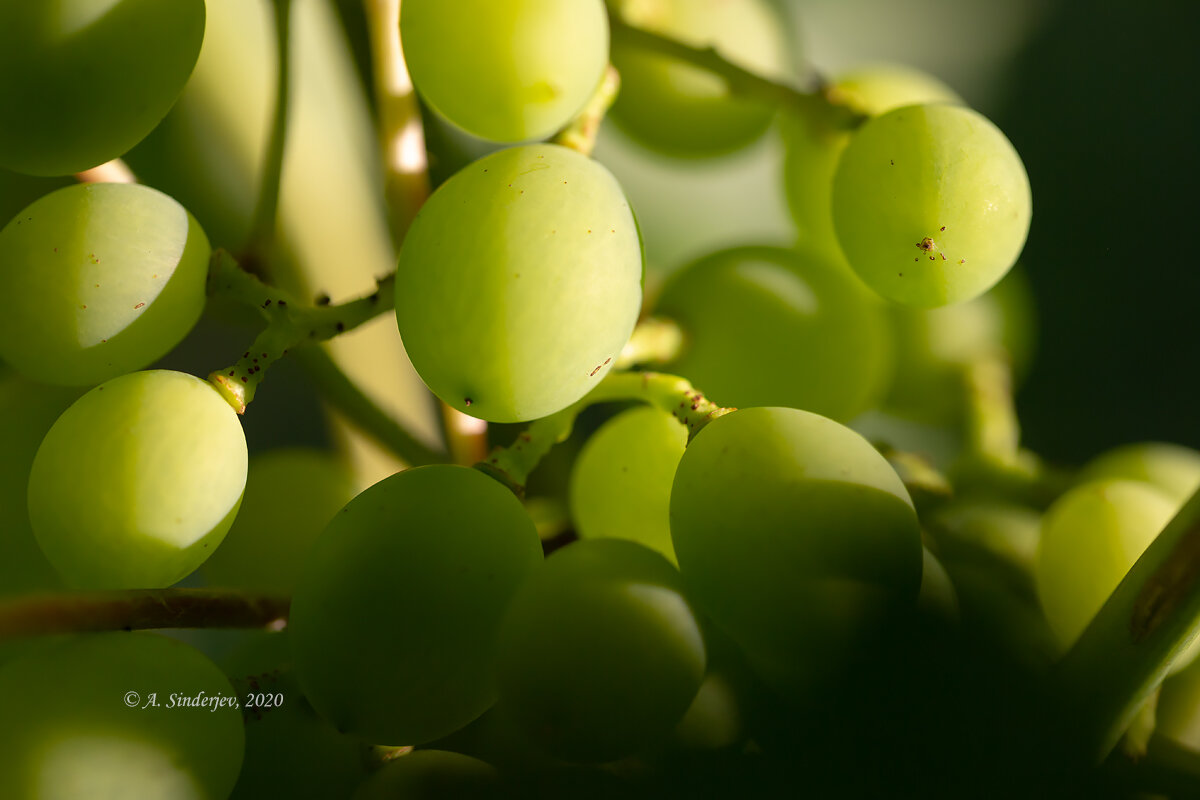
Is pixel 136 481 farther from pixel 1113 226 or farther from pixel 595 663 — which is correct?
pixel 1113 226

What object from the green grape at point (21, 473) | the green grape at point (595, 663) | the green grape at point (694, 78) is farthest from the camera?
the green grape at point (694, 78)

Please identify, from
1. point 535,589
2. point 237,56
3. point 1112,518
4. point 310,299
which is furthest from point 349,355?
point 1112,518

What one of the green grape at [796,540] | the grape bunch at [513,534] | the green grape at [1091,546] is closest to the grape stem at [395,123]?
the grape bunch at [513,534]

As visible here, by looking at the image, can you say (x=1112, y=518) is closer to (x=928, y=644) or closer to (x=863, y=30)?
(x=928, y=644)

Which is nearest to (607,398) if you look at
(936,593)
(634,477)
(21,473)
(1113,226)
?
(634,477)

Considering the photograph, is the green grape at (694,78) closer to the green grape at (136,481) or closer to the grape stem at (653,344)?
the grape stem at (653,344)

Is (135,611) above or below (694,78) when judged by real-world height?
below
